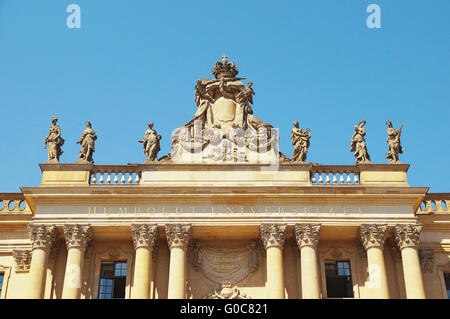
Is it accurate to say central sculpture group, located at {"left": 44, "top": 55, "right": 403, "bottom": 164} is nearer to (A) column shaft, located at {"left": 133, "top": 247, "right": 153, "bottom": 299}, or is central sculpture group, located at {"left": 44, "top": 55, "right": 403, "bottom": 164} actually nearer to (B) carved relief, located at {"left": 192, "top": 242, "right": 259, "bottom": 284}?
(B) carved relief, located at {"left": 192, "top": 242, "right": 259, "bottom": 284}

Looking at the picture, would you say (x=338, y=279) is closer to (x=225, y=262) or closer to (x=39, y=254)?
(x=225, y=262)

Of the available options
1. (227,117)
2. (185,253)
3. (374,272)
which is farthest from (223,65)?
(374,272)

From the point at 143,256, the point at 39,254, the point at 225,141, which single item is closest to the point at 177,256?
the point at 143,256

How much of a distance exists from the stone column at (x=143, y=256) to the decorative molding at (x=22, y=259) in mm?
4256

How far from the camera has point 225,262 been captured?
26.9 m

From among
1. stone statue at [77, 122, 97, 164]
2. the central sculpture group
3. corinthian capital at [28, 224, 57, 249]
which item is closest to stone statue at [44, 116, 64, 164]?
the central sculpture group

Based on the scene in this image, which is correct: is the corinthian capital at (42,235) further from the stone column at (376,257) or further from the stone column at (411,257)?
the stone column at (411,257)

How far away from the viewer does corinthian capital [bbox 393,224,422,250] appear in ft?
84.3

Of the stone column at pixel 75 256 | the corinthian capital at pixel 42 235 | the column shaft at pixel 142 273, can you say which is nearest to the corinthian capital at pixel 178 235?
the column shaft at pixel 142 273

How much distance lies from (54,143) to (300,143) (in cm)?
953

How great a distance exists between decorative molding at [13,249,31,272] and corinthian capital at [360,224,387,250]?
12314mm
